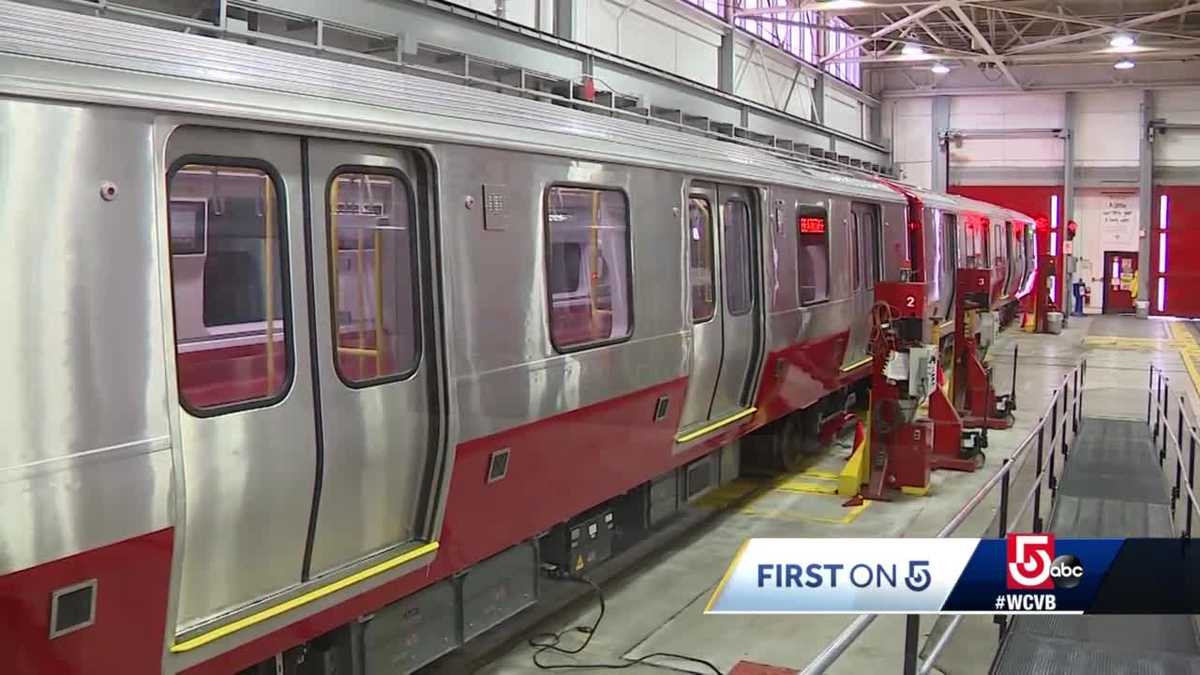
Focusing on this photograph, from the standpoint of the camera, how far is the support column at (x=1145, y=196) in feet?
99.5

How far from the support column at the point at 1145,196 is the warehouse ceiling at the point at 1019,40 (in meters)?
0.87

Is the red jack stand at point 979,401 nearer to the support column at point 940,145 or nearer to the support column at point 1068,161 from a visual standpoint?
the support column at point 1068,161

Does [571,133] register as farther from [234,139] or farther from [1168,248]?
[1168,248]

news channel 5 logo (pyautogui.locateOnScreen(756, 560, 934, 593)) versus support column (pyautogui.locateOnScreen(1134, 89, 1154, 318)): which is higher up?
support column (pyautogui.locateOnScreen(1134, 89, 1154, 318))

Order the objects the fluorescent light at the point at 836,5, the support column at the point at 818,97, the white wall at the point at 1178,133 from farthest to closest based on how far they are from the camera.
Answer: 1. the white wall at the point at 1178,133
2. the support column at the point at 818,97
3. the fluorescent light at the point at 836,5

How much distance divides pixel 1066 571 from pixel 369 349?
272cm

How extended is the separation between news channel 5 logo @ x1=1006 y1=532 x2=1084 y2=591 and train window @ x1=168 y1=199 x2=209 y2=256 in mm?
2900

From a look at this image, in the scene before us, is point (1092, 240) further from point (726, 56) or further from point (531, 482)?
point (531, 482)

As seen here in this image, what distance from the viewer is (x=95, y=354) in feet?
10.1

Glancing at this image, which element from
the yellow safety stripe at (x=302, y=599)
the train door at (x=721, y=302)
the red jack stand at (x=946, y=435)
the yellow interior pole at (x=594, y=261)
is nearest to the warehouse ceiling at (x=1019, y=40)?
the red jack stand at (x=946, y=435)

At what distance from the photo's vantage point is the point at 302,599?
12.6ft

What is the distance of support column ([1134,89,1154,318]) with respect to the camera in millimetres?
30328

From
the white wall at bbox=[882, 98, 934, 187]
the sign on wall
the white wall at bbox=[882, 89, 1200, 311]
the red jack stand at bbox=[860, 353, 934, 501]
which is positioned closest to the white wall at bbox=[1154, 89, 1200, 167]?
the white wall at bbox=[882, 89, 1200, 311]

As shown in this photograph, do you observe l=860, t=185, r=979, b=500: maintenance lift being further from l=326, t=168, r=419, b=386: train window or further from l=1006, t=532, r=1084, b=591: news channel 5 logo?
l=326, t=168, r=419, b=386: train window
